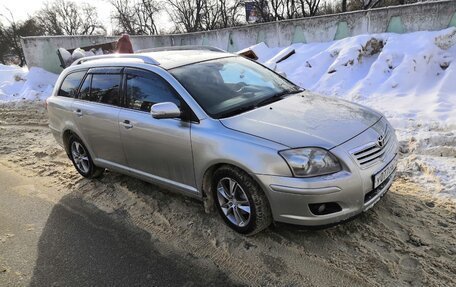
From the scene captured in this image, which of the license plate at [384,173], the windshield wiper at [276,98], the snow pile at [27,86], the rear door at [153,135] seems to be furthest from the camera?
the snow pile at [27,86]

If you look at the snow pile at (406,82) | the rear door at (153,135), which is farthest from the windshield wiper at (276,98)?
the snow pile at (406,82)

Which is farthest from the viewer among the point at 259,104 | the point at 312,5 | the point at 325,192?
the point at 312,5

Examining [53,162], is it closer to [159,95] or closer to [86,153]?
[86,153]

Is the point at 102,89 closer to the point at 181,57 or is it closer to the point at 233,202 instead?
the point at 181,57

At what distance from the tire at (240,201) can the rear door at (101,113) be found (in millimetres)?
1486

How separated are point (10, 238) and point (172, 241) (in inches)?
72.4

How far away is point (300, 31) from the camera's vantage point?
13570 mm

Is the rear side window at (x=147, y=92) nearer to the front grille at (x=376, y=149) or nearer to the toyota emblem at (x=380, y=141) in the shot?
the front grille at (x=376, y=149)

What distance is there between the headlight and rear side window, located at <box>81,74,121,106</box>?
234 centimetres

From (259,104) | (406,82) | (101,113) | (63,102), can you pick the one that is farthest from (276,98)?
(406,82)

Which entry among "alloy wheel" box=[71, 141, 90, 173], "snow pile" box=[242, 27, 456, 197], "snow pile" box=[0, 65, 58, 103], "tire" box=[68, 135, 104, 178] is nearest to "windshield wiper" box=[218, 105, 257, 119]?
"snow pile" box=[242, 27, 456, 197]

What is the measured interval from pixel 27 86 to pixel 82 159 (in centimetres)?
1104

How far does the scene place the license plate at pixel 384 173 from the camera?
10.8 ft

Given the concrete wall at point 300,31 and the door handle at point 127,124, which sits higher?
the concrete wall at point 300,31
